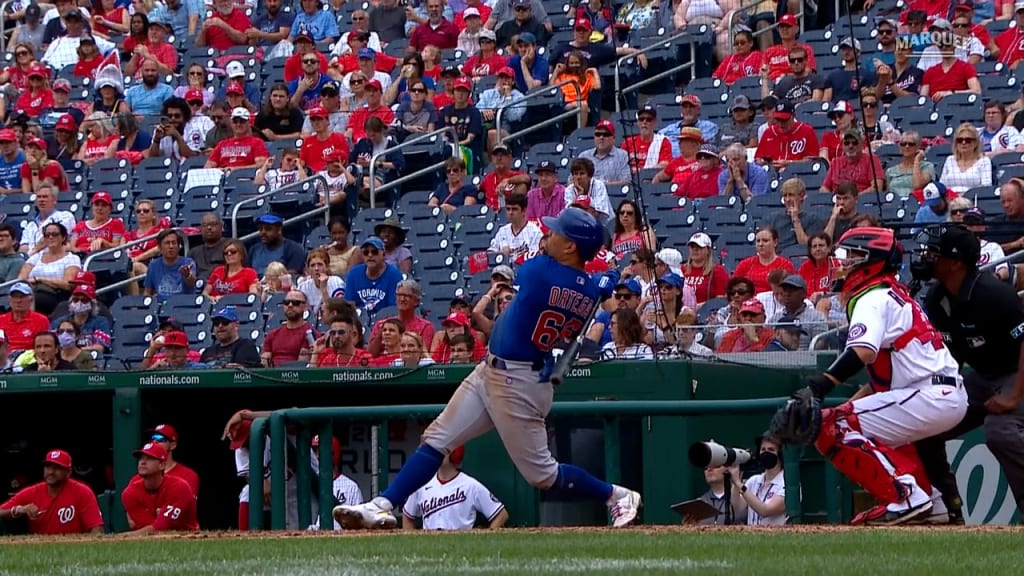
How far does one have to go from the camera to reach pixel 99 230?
1619 centimetres

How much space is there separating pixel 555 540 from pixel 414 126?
9248mm

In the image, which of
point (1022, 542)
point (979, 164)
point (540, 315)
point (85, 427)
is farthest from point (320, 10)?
point (1022, 542)

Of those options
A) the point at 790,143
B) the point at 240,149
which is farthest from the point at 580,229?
the point at 240,149

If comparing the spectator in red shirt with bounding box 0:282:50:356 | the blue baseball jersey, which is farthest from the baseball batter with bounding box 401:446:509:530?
the spectator in red shirt with bounding box 0:282:50:356

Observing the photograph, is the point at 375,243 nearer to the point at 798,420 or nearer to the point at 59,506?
the point at 59,506

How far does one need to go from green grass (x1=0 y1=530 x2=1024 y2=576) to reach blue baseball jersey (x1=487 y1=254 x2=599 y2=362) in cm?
79

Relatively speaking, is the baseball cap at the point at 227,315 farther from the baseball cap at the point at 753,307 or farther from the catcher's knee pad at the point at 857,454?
the catcher's knee pad at the point at 857,454

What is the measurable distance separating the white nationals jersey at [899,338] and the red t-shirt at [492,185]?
24.8 ft

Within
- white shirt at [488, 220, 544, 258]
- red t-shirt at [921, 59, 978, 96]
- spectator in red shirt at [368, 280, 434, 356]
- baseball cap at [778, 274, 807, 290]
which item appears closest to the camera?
baseball cap at [778, 274, 807, 290]

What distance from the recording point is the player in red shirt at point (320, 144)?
53.7 ft

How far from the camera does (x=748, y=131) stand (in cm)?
1470

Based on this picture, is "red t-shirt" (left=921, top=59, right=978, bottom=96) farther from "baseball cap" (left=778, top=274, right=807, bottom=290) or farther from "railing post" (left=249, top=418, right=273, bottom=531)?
"railing post" (left=249, top=418, right=273, bottom=531)

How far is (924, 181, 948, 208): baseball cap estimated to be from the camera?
12102mm

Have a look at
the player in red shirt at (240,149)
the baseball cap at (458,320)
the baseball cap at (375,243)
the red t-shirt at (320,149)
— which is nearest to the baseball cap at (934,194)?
the baseball cap at (458,320)
